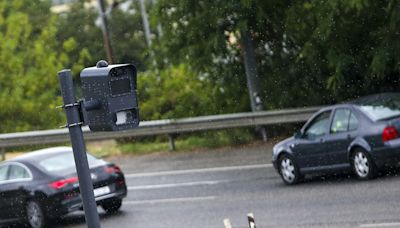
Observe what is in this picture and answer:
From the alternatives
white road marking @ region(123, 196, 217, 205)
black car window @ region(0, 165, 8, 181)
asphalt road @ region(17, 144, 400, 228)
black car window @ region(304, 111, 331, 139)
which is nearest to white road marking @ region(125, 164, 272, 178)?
asphalt road @ region(17, 144, 400, 228)

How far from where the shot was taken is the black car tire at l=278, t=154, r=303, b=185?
18.5 meters

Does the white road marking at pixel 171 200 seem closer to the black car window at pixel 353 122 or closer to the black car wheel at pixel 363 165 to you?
the black car wheel at pixel 363 165

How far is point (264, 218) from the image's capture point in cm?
1561

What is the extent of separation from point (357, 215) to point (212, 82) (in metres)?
13.5

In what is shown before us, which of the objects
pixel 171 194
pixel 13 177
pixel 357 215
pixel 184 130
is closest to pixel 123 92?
pixel 357 215

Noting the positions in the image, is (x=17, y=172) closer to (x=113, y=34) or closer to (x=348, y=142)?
(x=348, y=142)

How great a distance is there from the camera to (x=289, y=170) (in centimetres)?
1856

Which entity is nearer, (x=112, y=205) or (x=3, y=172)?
(x=3, y=172)

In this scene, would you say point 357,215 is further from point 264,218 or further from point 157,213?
point 157,213

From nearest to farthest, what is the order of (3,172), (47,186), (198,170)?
(47,186), (3,172), (198,170)

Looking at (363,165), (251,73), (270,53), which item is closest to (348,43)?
(251,73)

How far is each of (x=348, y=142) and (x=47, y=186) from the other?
5.15 meters

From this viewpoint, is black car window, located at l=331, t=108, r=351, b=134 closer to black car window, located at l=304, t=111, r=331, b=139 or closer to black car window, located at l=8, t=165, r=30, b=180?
black car window, located at l=304, t=111, r=331, b=139

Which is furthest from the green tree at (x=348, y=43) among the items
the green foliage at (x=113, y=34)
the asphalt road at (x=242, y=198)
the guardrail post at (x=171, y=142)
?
the green foliage at (x=113, y=34)
